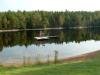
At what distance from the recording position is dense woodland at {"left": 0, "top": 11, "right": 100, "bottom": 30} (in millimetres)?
138800

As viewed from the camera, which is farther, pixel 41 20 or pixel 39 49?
pixel 41 20

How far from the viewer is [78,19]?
169875mm

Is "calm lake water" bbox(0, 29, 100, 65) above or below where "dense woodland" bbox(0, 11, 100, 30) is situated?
above

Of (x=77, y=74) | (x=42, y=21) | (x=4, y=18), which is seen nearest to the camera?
(x=77, y=74)

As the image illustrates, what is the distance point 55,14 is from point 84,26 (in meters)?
18.0

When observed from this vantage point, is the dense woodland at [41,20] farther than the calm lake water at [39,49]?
Yes

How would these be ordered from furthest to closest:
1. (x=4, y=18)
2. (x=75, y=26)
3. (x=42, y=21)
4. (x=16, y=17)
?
(x=75, y=26), (x=42, y=21), (x=16, y=17), (x=4, y=18)

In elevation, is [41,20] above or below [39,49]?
below

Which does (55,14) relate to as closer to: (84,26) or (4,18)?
(84,26)

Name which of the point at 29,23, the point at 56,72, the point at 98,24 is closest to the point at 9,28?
the point at 29,23

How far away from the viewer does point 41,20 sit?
154 m

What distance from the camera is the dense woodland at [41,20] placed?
455 ft

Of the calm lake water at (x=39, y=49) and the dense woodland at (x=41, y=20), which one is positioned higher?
the calm lake water at (x=39, y=49)

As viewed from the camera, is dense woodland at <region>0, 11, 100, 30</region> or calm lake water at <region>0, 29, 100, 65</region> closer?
calm lake water at <region>0, 29, 100, 65</region>
